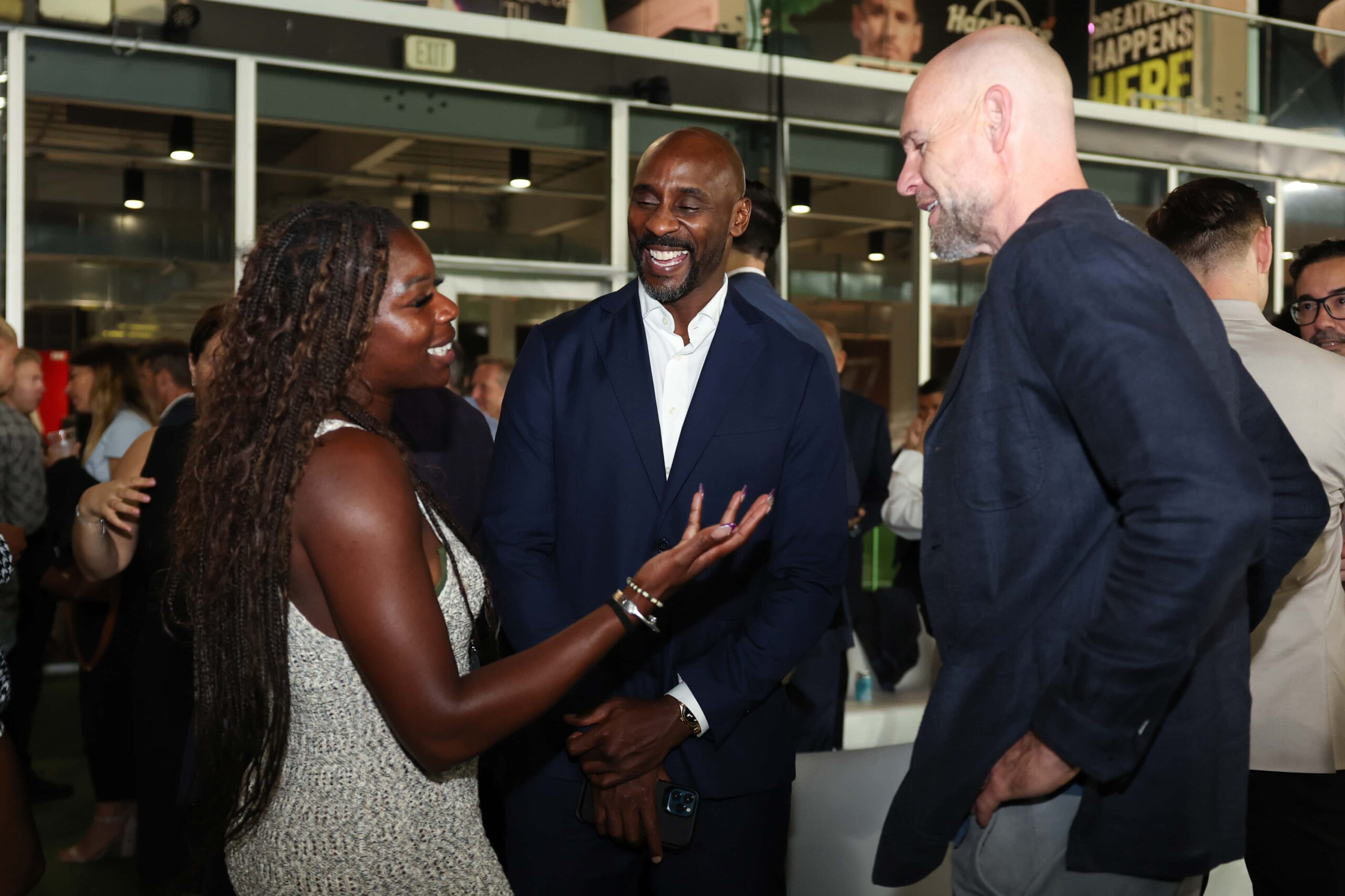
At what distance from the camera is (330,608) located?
4.82 feet

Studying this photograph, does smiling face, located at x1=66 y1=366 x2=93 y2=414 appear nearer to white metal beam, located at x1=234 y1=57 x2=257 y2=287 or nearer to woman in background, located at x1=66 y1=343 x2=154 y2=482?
woman in background, located at x1=66 y1=343 x2=154 y2=482

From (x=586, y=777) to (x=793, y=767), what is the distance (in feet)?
1.29

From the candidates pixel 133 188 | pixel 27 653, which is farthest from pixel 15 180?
pixel 27 653

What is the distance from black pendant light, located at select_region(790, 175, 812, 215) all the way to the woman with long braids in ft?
21.4

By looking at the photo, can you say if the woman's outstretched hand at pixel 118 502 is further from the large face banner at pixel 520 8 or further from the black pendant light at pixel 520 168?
the large face banner at pixel 520 8

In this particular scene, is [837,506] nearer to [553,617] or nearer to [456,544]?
[553,617]

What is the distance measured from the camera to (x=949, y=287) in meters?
8.67

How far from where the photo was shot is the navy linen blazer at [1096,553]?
116 cm

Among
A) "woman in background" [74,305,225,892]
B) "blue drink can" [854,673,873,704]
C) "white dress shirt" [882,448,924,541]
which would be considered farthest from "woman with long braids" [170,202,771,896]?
"blue drink can" [854,673,873,704]

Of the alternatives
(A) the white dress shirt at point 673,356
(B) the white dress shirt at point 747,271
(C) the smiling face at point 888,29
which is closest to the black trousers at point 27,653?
(B) the white dress shirt at point 747,271

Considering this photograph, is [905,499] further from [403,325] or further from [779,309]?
[403,325]

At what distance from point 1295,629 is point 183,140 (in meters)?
6.24

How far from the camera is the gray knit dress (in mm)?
1559

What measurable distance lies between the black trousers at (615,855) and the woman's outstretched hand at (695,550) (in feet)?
1.94
